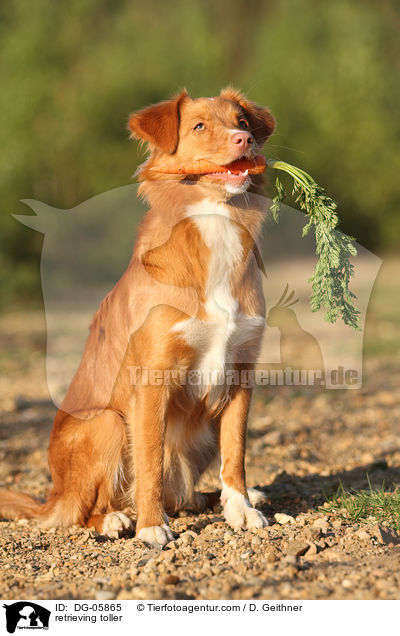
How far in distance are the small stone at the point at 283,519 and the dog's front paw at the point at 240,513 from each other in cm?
11

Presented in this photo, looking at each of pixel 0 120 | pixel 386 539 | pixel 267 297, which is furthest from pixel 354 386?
pixel 0 120

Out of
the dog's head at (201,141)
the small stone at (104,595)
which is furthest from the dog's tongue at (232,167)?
the small stone at (104,595)

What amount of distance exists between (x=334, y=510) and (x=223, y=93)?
269 cm

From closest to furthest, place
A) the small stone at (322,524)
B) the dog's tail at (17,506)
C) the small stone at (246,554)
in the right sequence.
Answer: the small stone at (246,554) → the small stone at (322,524) → the dog's tail at (17,506)

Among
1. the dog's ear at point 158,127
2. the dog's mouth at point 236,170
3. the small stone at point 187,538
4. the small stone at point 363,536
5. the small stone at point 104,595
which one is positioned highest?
the dog's ear at point 158,127

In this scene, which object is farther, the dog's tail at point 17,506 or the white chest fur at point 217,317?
the dog's tail at point 17,506

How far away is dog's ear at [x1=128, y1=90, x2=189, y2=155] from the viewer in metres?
4.14

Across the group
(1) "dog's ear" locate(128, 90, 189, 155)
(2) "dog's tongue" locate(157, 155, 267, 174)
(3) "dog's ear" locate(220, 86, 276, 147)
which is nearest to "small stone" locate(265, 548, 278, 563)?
(2) "dog's tongue" locate(157, 155, 267, 174)

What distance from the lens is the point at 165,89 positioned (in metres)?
19.1

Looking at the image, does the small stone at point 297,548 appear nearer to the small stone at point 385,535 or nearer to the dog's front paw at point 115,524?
the small stone at point 385,535

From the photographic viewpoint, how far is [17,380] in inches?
347

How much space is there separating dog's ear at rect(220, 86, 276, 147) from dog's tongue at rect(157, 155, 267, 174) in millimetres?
468

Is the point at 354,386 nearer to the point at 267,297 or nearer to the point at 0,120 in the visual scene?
the point at 267,297

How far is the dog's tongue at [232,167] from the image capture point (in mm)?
3995
